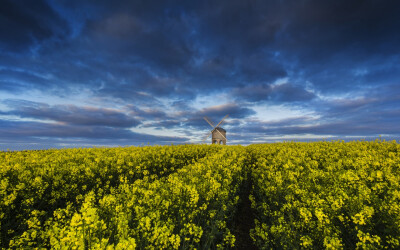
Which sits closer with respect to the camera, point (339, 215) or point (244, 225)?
point (339, 215)

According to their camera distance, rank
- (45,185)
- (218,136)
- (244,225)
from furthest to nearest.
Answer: (218,136) < (244,225) < (45,185)

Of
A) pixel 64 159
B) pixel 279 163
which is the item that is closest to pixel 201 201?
pixel 279 163

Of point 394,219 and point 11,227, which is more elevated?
point 394,219

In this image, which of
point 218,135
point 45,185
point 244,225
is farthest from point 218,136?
point 45,185

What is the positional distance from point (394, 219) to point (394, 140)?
16.0 meters

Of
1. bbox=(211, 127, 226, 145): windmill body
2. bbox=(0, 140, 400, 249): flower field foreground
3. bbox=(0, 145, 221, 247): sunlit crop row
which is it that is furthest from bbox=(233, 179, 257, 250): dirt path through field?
bbox=(211, 127, 226, 145): windmill body

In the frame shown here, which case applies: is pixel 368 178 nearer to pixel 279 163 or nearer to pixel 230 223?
pixel 279 163

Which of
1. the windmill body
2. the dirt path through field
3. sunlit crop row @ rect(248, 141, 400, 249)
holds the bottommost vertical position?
the dirt path through field

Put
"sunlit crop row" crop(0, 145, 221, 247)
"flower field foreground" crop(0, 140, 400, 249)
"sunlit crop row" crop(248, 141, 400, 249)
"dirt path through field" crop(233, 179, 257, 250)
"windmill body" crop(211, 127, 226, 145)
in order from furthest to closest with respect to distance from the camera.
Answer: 1. "windmill body" crop(211, 127, 226, 145)
2. "dirt path through field" crop(233, 179, 257, 250)
3. "sunlit crop row" crop(0, 145, 221, 247)
4. "sunlit crop row" crop(248, 141, 400, 249)
5. "flower field foreground" crop(0, 140, 400, 249)

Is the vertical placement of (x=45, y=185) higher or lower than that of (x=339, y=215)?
higher

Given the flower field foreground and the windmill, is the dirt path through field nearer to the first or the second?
the flower field foreground

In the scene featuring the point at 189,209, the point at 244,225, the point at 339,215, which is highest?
the point at 189,209

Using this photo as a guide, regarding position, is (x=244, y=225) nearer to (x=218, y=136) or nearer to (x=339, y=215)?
(x=339, y=215)

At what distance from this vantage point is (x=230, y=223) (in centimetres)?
957
